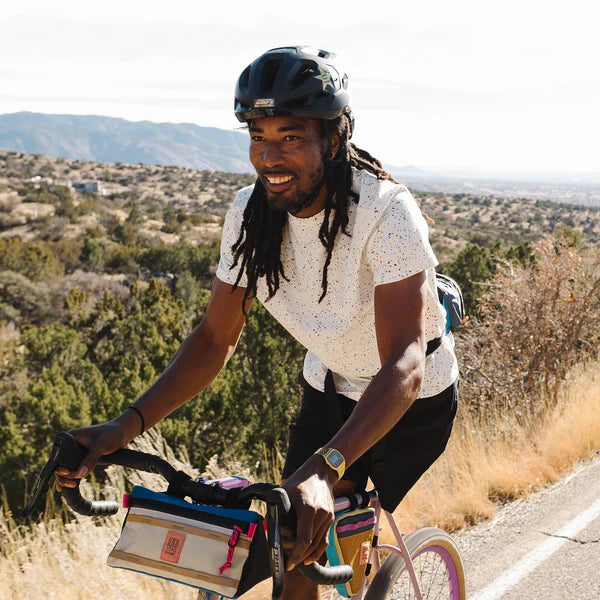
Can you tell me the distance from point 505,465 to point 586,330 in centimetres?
335

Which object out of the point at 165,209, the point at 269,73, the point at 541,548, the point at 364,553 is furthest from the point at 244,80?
the point at 165,209

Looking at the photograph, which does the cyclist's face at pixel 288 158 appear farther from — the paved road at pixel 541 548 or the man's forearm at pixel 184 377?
the paved road at pixel 541 548

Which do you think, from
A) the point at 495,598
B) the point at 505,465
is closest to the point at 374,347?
the point at 495,598

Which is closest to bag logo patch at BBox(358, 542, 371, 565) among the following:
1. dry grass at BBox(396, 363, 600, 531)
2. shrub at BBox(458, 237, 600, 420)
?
dry grass at BBox(396, 363, 600, 531)

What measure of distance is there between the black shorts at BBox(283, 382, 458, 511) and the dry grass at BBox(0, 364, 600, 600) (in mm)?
1101

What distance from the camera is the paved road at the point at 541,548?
139 inches

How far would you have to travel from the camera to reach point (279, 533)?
1.41 metres

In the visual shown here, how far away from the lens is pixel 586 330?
7812 millimetres

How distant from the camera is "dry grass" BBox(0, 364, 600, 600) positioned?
3170 millimetres

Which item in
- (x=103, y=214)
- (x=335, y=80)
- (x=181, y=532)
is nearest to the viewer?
(x=181, y=532)

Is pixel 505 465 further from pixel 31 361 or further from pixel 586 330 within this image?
pixel 31 361

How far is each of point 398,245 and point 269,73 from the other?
0.62 metres

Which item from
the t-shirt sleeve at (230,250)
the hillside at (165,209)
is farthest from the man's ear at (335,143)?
the hillside at (165,209)

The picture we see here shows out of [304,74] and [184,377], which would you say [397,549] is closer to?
[184,377]
